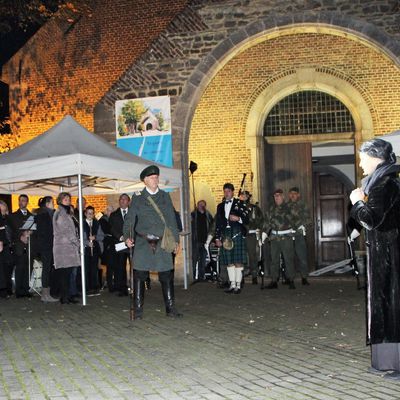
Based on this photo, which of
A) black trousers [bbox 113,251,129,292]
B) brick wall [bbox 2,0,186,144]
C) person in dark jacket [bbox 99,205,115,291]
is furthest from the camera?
brick wall [bbox 2,0,186,144]

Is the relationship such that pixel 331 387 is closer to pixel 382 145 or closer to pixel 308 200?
pixel 382 145

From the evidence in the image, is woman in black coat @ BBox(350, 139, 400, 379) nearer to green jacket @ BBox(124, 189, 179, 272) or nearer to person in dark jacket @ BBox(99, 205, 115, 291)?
green jacket @ BBox(124, 189, 179, 272)

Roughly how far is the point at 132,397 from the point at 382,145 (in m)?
2.72

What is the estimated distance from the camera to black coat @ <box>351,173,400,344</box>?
6.38 meters

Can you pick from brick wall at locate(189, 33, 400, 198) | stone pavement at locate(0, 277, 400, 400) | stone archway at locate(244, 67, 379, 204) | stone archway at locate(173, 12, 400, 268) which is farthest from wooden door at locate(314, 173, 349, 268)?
stone pavement at locate(0, 277, 400, 400)

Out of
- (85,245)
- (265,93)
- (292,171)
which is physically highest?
(265,93)

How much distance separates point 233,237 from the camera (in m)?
14.8

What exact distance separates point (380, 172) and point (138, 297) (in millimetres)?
5081

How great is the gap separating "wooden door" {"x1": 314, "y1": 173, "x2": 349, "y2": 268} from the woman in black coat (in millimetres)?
16632

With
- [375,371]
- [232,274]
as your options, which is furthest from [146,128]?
[375,371]

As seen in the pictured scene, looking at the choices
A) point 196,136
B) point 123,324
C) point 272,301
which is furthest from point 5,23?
point 123,324

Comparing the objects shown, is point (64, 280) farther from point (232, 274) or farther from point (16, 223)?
point (232, 274)

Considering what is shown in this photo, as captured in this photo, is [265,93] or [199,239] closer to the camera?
[199,239]

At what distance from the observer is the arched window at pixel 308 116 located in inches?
861
